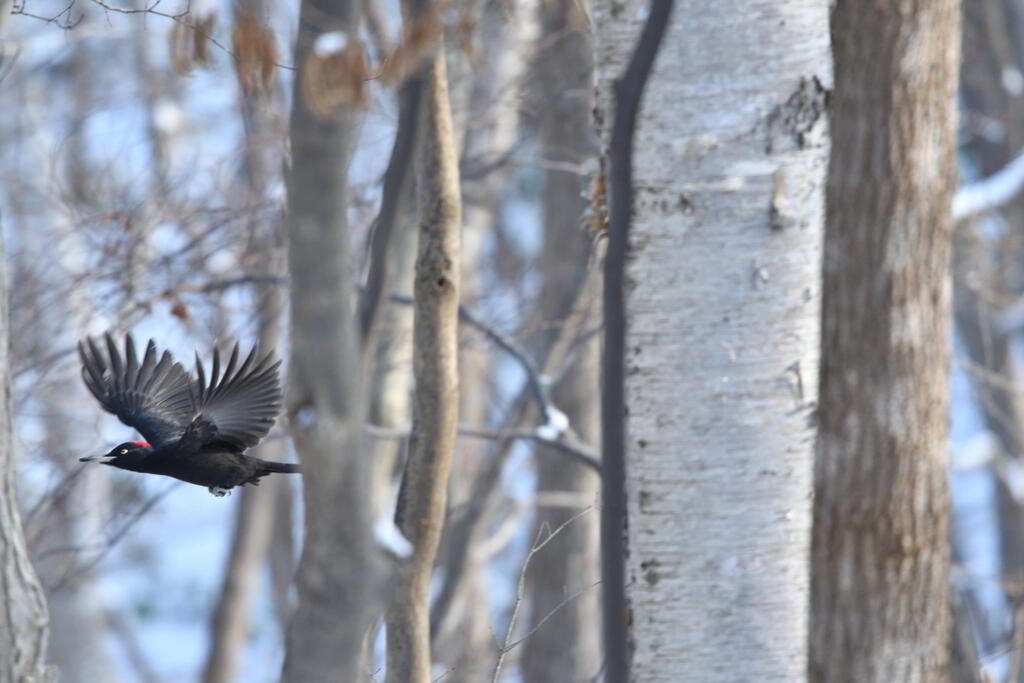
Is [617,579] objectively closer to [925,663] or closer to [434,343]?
[434,343]

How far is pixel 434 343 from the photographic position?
2695 mm

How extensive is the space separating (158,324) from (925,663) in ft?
10.3

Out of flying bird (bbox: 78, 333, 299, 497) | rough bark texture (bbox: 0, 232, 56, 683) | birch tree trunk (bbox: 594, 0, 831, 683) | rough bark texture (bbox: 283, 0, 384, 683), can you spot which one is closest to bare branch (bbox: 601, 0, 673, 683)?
rough bark texture (bbox: 283, 0, 384, 683)

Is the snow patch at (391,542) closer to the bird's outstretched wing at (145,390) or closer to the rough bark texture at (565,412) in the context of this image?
the bird's outstretched wing at (145,390)

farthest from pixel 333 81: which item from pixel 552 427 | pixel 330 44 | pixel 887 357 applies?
pixel 887 357

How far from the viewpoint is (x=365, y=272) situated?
4.82m

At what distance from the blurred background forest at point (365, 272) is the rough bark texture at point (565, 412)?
0.02m

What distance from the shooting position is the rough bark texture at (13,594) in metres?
2.04

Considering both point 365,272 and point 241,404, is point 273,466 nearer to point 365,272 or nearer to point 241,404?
point 241,404

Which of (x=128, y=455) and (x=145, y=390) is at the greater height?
(x=145, y=390)

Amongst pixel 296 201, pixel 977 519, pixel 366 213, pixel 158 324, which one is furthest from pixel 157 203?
pixel 977 519

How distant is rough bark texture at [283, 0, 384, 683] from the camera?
130 cm

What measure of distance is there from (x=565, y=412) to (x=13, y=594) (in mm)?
4715

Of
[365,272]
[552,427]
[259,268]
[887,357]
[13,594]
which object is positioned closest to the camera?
[13,594]
